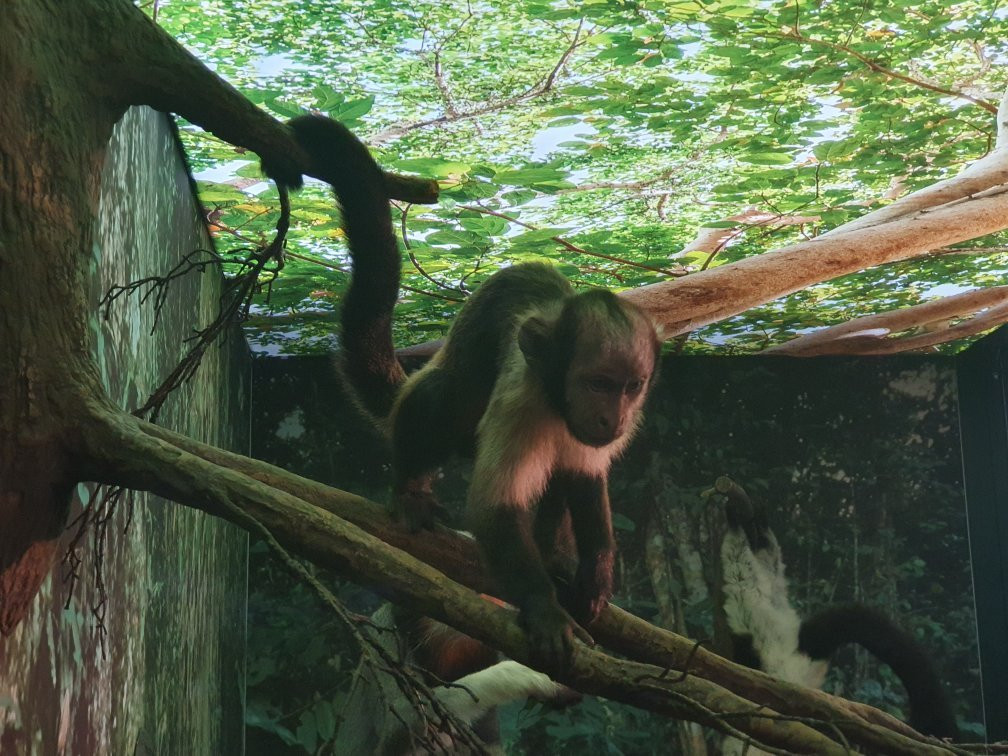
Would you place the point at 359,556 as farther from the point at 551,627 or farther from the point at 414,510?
the point at 414,510

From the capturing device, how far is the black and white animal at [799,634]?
5.45m

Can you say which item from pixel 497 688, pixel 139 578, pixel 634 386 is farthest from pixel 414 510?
pixel 497 688

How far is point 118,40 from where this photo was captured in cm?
174

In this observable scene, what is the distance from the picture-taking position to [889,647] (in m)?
5.58

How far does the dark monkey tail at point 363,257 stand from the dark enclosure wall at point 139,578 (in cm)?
62

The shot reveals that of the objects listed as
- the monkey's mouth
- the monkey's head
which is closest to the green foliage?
the monkey's head

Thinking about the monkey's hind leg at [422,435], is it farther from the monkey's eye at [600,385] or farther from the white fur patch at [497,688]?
the white fur patch at [497,688]

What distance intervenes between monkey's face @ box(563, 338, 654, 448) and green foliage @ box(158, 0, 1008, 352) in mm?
1284

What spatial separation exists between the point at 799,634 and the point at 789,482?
7.25 ft

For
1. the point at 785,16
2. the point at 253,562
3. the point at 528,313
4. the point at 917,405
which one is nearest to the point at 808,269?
the point at 785,16

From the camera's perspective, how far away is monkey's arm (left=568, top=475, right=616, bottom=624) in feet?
10.1

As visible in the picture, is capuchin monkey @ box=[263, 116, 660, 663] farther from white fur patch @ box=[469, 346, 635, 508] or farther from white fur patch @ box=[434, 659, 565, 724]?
white fur patch @ box=[434, 659, 565, 724]

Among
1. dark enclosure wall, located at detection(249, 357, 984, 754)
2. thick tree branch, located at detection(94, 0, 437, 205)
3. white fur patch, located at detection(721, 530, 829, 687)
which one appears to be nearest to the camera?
thick tree branch, located at detection(94, 0, 437, 205)

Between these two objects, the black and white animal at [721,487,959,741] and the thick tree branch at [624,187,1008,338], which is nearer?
the thick tree branch at [624,187,1008,338]
